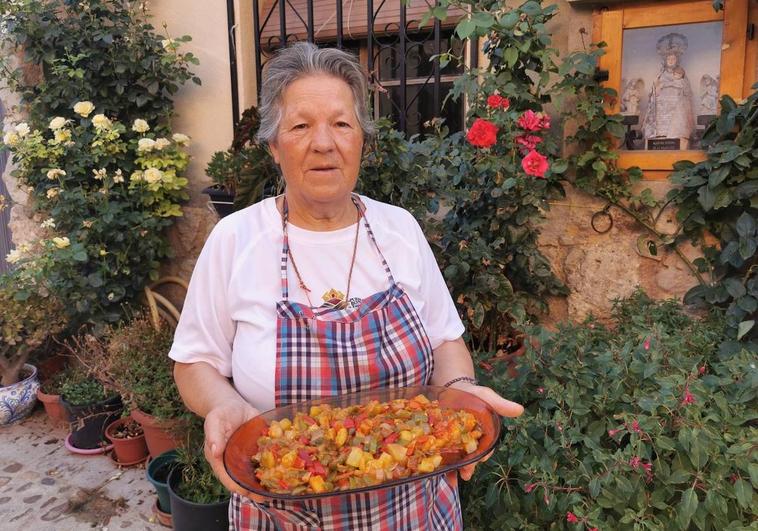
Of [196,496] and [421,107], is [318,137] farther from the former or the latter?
[421,107]

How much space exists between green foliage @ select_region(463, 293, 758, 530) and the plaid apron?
36cm

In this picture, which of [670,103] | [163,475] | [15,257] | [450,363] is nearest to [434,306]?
[450,363]

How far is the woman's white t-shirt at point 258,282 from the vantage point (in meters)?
1.47

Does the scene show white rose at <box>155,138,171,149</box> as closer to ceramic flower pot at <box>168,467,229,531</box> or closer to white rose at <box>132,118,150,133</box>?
white rose at <box>132,118,150,133</box>

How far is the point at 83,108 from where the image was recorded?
349 cm

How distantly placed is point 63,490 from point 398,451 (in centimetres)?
256

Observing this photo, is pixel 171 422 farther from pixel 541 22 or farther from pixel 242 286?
pixel 541 22

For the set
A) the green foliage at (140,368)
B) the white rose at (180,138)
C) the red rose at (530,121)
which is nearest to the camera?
the red rose at (530,121)

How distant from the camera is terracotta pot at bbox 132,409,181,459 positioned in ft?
9.38

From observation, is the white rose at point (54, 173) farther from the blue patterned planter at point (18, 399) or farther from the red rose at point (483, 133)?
the red rose at point (483, 133)

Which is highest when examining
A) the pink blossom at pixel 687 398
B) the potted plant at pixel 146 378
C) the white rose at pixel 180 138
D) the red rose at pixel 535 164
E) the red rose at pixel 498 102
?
the red rose at pixel 498 102

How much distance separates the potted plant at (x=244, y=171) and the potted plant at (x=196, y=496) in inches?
44.5

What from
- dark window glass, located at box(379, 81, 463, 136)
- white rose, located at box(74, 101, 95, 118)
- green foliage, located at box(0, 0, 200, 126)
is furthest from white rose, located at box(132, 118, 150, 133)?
dark window glass, located at box(379, 81, 463, 136)

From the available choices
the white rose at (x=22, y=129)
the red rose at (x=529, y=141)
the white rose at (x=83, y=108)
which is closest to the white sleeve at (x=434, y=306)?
the red rose at (x=529, y=141)
